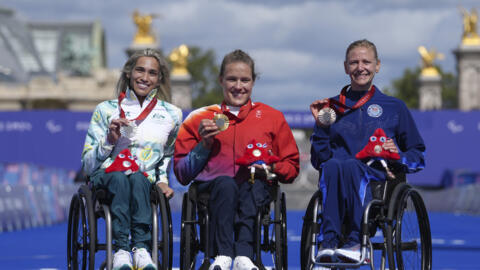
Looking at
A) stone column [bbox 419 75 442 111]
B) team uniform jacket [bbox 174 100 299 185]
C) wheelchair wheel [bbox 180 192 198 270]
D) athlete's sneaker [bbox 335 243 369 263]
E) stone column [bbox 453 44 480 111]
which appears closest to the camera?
athlete's sneaker [bbox 335 243 369 263]

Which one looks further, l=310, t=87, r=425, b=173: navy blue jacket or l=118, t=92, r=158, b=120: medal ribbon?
l=118, t=92, r=158, b=120: medal ribbon

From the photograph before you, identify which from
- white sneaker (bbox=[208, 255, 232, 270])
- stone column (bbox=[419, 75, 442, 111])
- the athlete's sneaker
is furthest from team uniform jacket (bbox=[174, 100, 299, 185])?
stone column (bbox=[419, 75, 442, 111])

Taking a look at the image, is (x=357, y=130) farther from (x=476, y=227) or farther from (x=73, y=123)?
(x=73, y=123)

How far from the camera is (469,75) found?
4647 cm

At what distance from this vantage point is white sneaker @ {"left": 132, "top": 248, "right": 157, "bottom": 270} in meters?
5.75

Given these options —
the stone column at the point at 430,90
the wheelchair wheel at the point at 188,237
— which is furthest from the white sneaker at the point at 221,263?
the stone column at the point at 430,90

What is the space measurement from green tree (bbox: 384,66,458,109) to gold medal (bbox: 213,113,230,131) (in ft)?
280

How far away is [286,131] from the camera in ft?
20.7

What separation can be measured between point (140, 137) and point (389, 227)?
1674mm

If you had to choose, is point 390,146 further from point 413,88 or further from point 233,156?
point 413,88

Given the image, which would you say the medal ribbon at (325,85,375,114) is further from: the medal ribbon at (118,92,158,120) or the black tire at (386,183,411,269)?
the medal ribbon at (118,92,158,120)

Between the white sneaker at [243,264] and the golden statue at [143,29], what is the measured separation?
146 feet

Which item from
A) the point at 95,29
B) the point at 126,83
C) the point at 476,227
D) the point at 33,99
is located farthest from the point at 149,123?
the point at 95,29

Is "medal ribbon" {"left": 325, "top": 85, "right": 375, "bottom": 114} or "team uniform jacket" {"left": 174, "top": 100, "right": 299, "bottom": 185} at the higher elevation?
"medal ribbon" {"left": 325, "top": 85, "right": 375, "bottom": 114}
